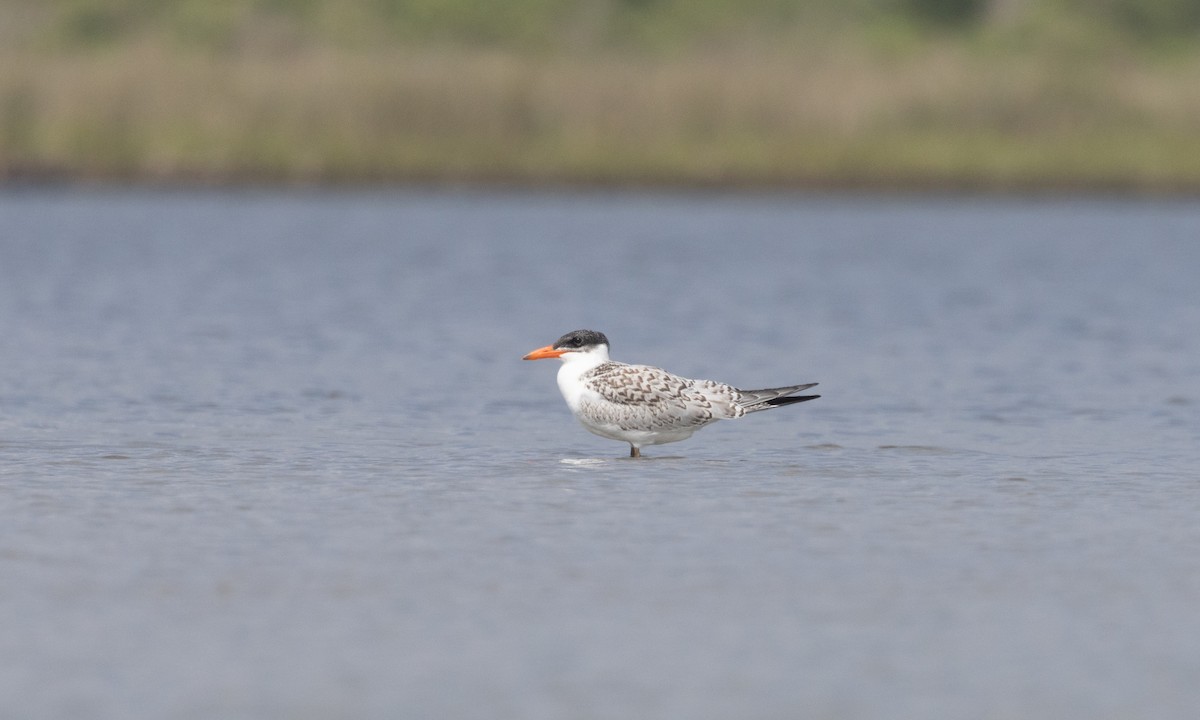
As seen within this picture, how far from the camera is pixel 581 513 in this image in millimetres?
7863

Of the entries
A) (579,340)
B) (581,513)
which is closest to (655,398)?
(579,340)

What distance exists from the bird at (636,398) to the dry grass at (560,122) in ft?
75.2

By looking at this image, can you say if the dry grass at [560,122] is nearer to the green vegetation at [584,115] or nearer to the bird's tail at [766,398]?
the green vegetation at [584,115]

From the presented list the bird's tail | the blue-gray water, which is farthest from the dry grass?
the bird's tail

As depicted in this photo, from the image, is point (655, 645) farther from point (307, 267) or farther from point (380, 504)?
point (307, 267)

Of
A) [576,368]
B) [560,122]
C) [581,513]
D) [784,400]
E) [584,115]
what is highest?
[584,115]

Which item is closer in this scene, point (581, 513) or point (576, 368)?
point (581, 513)

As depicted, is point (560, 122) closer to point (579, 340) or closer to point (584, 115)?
point (584, 115)

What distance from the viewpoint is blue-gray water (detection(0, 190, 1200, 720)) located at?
17.7ft

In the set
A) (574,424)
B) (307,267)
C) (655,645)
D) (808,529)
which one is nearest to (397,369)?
(574,424)

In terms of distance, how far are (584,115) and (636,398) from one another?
24.5 meters

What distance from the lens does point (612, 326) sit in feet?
57.9

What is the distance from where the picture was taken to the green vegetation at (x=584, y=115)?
32250 millimetres

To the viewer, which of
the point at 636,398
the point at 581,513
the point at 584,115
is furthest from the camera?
the point at 584,115
